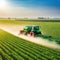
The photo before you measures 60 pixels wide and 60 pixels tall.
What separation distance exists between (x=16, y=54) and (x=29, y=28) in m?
3.50

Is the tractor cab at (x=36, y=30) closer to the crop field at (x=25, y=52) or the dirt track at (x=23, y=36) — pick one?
the dirt track at (x=23, y=36)

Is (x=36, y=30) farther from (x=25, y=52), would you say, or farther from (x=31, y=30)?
(x=25, y=52)

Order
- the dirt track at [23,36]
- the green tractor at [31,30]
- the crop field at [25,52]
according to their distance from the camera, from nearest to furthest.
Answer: the crop field at [25,52] → the dirt track at [23,36] → the green tractor at [31,30]

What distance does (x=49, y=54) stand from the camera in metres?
6.66

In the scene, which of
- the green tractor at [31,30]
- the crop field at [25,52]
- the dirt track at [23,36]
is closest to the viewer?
the crop field at [25,52]

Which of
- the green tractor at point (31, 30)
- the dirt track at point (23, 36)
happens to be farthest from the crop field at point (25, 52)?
the green tractor at point (31, 30)

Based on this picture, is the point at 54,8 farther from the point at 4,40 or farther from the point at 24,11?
the point at 4,40

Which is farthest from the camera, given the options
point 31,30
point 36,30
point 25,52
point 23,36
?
point 23,36

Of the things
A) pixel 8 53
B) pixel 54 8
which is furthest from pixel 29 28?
pixel 8 53

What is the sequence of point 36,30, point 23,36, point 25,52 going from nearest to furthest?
point 25,52, point 36,30, point 23,36

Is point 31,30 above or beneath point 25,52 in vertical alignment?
above

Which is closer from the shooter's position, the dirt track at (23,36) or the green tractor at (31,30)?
the dirt track at (23,36)

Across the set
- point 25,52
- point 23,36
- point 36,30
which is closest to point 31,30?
point 36,30

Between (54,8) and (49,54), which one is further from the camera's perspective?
(54,8)
